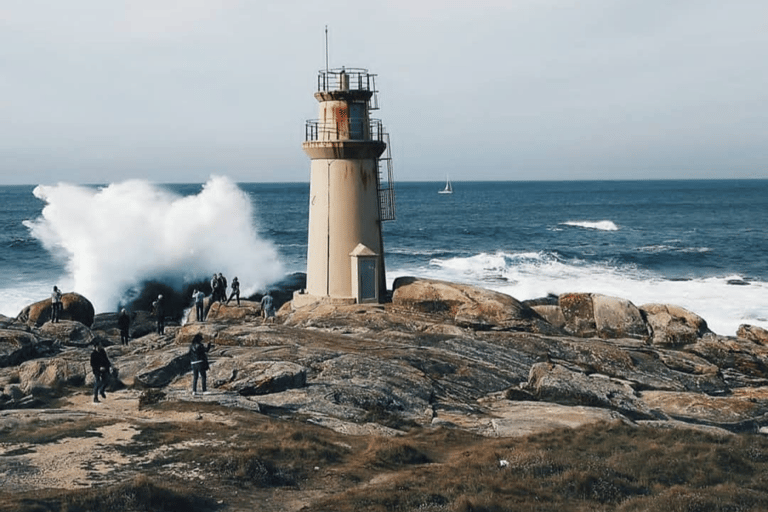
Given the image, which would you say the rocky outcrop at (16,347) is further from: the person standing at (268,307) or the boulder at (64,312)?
the boulder at (64,312)

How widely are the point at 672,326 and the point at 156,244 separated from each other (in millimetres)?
44727

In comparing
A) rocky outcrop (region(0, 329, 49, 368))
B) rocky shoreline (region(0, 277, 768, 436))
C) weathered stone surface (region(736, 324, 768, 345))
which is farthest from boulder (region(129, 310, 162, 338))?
weathered stone surface (region(736, 324, 768, 345))

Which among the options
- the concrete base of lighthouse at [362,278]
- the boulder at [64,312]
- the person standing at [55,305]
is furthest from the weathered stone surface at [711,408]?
the boulder at [64,312]

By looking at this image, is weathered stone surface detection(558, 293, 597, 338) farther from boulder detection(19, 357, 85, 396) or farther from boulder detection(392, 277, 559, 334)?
boulder detection(19, 357, 85, 396)

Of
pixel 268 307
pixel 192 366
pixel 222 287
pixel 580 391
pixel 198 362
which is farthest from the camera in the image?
pixel 222 287

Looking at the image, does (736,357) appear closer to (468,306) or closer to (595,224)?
(468,306)

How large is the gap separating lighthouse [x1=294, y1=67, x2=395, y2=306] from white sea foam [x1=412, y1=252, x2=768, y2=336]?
18209 millimetres

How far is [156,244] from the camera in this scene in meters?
63.0

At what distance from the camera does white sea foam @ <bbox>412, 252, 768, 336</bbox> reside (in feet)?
136

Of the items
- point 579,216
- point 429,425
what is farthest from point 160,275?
point 579,216

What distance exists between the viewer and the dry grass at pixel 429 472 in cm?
1199

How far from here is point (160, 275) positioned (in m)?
58.4

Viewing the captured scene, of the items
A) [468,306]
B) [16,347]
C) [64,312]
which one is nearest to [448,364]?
[468,306]

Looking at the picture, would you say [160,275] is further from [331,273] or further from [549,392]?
[549,392]
